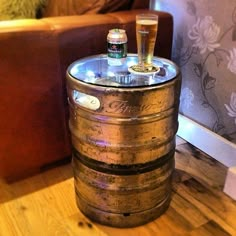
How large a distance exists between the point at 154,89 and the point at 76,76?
256mm

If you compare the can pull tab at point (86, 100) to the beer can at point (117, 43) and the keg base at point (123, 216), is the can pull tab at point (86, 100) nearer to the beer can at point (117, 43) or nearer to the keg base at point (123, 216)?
the beer can at point (117, 43)

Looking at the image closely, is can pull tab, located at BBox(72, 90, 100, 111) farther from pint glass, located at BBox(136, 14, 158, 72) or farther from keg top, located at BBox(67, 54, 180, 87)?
pint glass, located at BBox(136, 14, 158, 72)

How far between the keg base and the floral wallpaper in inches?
19.4

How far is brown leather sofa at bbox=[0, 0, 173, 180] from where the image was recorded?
111 cm

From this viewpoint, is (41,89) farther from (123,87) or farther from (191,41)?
(191,41)

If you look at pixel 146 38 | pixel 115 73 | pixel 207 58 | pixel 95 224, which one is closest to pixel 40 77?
pixel 115 73

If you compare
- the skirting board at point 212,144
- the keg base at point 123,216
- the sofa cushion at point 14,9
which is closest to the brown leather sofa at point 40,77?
the sofa cushion at point 14,9

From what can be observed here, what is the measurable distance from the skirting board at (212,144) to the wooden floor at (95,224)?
4cm

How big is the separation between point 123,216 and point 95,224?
0.11 metres

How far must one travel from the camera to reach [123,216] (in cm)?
107

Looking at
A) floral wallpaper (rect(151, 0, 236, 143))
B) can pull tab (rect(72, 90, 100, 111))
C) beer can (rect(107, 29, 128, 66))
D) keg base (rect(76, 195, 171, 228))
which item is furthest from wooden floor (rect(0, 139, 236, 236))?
beer can (rect(107, 29, 128, 66))

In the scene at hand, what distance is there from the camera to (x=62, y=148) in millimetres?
1349

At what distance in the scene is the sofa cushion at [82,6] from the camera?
1.32 metres

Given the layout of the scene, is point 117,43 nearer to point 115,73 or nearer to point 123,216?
point 115,73
